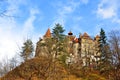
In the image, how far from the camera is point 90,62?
59.6 m

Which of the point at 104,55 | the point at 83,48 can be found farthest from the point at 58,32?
the point at 83,48

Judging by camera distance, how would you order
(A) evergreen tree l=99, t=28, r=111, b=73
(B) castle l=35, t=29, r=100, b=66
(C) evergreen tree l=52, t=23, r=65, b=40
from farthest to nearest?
(B) castle l=35, t=29, r=100, b=66
(C) evergreen tree l=52, t=23, r=65, b=40
(A) evergreen tree l=99, t=28, r=111, b=73

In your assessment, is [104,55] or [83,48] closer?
[104,55]

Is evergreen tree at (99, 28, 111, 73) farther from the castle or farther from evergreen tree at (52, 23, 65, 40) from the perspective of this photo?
evergreen tree at (52, 23, 65, 40)

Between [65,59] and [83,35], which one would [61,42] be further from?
[83,35]

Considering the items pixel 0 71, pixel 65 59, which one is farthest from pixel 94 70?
pixel 0 71

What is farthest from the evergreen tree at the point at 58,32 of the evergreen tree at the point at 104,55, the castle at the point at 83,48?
the evergreen tree at the point at 104,55

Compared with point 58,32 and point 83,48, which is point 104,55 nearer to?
point 58,32

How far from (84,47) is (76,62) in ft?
30.2

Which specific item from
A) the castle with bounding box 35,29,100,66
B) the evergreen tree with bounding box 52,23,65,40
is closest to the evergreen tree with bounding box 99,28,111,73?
the castle with bounding box 35,29,100,66

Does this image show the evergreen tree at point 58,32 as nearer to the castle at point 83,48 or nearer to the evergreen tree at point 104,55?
the castle at point 83,48

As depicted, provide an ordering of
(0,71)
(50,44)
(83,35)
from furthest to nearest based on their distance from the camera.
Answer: (83,35)
(50,44)
(0,71)

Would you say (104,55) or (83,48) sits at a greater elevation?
(83,48)

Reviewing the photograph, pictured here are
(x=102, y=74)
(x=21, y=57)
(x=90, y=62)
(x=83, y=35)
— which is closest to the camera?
(x=21, y=57)
